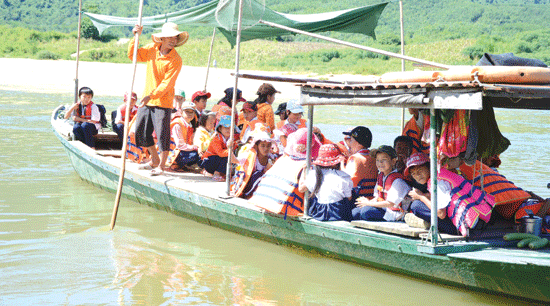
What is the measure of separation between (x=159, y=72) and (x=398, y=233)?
3191mm

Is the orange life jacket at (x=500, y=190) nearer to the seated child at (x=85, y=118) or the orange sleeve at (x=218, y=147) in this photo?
the orange sleeve at (x=218, y=147)

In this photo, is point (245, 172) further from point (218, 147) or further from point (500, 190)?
point (500, 190)

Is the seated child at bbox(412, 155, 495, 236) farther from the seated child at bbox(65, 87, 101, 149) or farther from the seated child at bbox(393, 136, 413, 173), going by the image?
the seated child at bbox(65, 87, 101, 149)

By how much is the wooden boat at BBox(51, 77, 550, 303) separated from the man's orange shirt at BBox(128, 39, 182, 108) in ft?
2.81

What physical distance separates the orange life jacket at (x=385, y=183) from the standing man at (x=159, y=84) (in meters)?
2.52

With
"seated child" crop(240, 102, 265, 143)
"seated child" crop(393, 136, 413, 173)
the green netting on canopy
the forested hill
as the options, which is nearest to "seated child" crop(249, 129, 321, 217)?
"seated child" crop(393, 136, 413, 173)

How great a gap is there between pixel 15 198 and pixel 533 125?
47.5ft

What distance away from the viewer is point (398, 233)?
15.8 ft

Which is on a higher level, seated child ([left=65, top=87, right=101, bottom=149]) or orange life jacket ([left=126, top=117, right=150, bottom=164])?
seated child ([left=65, top=87, right=101, bottom=149])

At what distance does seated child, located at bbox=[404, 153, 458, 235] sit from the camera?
4.70 m

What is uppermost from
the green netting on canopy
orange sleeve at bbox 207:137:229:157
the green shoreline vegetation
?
the green shoreline vegetation

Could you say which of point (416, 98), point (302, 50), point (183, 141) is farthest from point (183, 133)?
point (302, 50)

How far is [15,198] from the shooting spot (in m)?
7.82

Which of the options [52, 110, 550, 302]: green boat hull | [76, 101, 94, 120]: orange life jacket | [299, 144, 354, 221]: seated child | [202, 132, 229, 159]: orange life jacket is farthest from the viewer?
[76, 101, 94, 120]: orange life jacket
